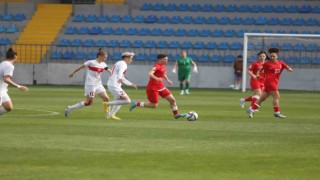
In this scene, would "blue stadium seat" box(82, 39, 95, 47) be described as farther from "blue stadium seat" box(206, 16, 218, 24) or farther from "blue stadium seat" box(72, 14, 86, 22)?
"blue stadium seat" box(206, 16, 218, 24)

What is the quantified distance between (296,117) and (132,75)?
23.6m

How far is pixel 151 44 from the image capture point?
48.0 meters

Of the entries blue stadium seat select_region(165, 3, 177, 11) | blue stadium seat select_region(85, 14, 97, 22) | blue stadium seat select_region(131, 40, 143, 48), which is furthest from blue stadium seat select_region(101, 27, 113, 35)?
blue stadium seat select_region(165, 3, 177, 11)

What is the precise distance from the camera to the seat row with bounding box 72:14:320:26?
48.8 metres

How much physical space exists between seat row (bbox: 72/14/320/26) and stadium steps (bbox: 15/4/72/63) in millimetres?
1209

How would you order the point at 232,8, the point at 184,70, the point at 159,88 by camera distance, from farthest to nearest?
the point at 232,8
the point at 184,70
the point at 159,88

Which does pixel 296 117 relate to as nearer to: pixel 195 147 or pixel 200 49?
pixel 195 147

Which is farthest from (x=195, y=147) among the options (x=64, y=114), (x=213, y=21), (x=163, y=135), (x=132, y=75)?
(x=213, y=21)

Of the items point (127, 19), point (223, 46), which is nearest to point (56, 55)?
point (127, 19)

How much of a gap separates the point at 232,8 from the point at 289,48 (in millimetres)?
5127

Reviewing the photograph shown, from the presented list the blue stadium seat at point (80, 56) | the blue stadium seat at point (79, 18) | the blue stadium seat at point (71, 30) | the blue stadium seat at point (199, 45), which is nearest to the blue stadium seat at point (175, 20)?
the blue stadium seat at point (199, 45)

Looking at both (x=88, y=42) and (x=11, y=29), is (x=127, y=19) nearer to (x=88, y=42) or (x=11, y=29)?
(x=88, y=42)

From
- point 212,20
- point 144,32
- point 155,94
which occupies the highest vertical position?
point 212,20

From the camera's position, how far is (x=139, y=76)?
46500 mm
